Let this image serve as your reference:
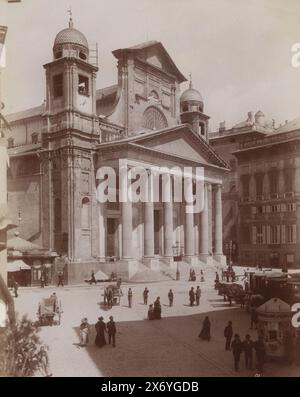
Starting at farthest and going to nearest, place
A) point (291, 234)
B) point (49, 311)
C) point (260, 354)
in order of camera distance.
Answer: point (291, 234) < point (49, 311) < point (260, 354)

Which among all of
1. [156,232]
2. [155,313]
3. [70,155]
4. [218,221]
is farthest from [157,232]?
[155,313]

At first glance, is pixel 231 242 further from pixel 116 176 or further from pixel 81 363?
pixel 81 363

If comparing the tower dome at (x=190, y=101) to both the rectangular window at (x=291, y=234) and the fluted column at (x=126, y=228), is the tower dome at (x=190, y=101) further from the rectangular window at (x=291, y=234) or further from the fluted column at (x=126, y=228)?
the fluted column at (x=126, y=228)

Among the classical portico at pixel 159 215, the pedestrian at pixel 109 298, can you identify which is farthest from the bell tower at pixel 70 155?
the pedestrian at pixel 109 298

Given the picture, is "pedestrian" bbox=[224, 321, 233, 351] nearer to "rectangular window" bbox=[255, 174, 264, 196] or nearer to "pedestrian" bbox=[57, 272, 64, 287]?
"pedestrian" bbox=[57, 272, 64, 287]

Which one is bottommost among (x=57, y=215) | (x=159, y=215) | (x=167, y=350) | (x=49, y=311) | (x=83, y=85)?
(x=167, y=350)

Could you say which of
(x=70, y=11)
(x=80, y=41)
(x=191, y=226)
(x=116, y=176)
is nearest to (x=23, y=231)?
(x=116, y=176)

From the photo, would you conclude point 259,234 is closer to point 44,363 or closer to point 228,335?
point 228,335
